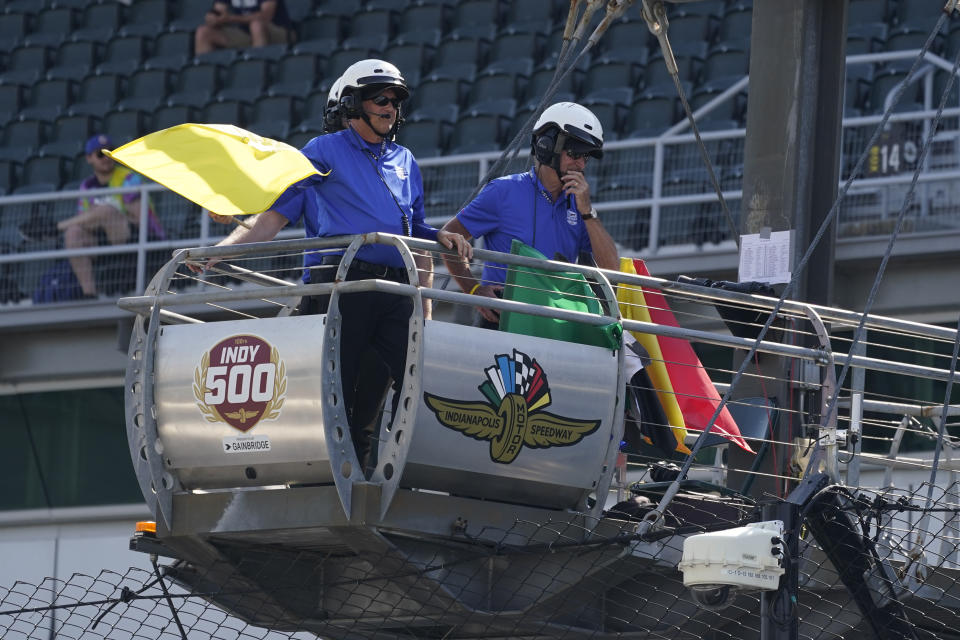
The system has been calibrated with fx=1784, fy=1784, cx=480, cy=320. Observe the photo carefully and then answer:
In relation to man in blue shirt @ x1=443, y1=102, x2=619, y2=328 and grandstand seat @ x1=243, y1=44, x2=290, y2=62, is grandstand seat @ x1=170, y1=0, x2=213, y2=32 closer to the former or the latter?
grandstand seat @ x1=243, y1=44, x2=290, y2=62

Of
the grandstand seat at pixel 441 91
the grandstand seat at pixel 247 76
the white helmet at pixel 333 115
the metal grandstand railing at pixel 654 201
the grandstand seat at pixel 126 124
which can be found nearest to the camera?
the white helmet at pixel 333 115

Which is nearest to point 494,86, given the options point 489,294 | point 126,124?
point 126,124

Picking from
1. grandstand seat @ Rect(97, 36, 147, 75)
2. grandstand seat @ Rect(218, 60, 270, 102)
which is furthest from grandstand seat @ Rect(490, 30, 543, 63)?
grandstand seat @ Rect(97, 36, 147, 75)

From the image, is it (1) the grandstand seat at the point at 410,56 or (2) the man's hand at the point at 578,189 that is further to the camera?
(1) the grandstand seat at the point at 410,56

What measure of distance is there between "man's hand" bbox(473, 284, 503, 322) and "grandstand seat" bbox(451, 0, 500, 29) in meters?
11.3

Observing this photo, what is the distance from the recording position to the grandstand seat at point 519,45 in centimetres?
1714

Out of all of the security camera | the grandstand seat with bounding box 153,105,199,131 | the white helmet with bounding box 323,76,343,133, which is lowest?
the security camera

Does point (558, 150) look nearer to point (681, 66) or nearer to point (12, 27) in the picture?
point (681, 66)

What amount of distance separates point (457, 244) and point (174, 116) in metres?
→ 11.6

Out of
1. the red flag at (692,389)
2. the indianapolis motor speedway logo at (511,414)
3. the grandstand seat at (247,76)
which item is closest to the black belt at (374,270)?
the indianapolis motor speedway logo at (511,414)

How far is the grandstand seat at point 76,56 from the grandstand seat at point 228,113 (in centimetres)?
286

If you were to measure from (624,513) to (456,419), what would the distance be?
0.79 meters

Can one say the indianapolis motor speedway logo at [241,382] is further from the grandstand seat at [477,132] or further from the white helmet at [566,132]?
the grandstand seat at [477,132]

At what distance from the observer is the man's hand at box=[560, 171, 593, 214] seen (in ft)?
22.9
